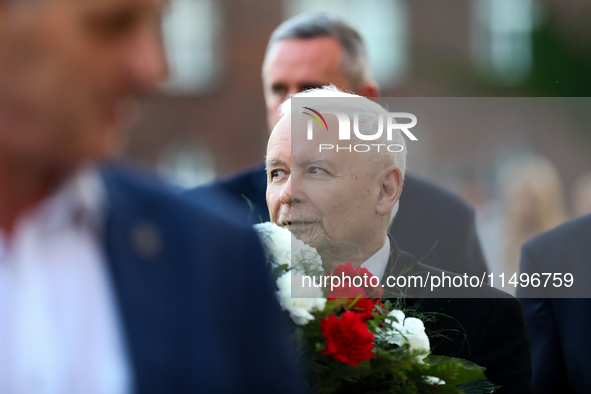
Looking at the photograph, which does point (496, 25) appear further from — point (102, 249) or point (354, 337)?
point (102, 249)

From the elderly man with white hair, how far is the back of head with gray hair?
630mm

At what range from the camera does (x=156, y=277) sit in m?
0.84

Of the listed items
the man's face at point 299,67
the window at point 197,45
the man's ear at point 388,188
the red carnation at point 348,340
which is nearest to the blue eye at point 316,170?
the man's ear at point 388,188

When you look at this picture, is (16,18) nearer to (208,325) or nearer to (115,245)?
(115,245)

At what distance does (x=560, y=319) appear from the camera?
6.16 feet

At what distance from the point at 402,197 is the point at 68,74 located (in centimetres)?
96

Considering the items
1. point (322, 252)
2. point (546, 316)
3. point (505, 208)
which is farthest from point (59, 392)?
point (505, 208)

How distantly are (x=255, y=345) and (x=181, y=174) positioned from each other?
59.7 feet

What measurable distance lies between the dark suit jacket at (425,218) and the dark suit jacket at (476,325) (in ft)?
0.14

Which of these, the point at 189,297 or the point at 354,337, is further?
A: the point at 354,337

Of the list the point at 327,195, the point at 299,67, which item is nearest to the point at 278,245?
the point at 327,195

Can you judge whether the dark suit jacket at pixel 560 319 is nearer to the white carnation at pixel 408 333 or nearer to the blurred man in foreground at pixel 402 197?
the blurred man in foreground at pixel 402 197

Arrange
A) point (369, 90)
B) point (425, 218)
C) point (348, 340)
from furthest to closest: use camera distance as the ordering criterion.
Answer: point (369, 90) → point (425, 218) → point (348, 340)

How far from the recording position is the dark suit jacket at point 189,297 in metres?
0.81
